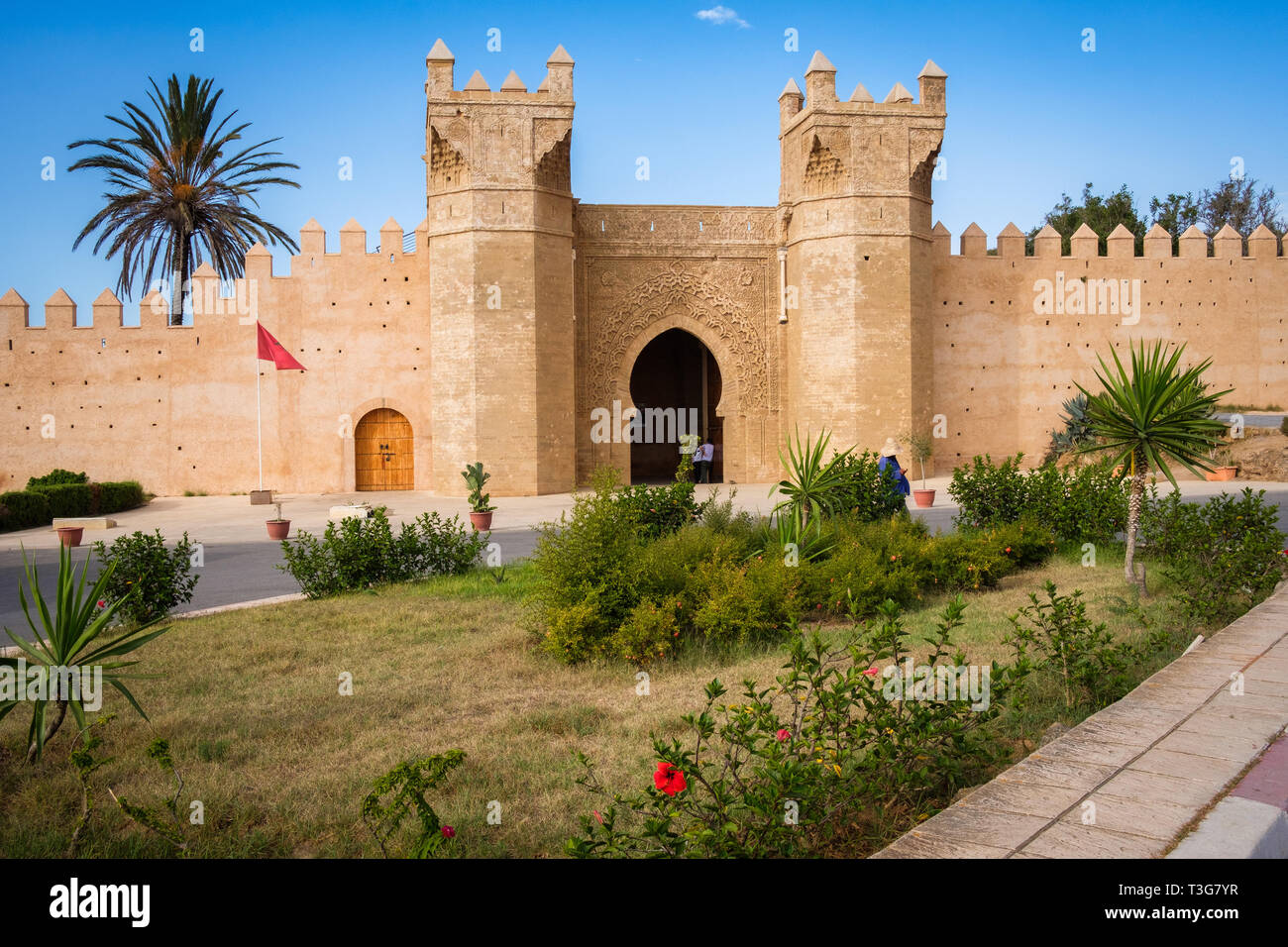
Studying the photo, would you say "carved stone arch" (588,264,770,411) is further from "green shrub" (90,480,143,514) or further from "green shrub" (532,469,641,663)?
"green shrub" (532,469,641,663)

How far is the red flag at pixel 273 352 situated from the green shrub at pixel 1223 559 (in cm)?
1580

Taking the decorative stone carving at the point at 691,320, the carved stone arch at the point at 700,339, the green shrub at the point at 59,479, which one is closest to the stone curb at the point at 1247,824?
the carved stone arch at the point at 700,339

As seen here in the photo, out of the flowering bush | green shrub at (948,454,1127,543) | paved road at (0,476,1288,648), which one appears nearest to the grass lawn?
the flowering bush

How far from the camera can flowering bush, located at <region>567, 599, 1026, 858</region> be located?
8.99 feet

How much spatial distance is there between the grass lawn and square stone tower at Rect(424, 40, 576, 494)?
10393 millimetres

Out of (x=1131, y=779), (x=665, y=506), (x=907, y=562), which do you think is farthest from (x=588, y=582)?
(x=1131, y=779)

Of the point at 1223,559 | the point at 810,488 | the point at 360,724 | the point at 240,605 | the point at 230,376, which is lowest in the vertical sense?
the point at 360,724

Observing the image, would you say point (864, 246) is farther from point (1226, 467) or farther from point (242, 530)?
point (242, 530)

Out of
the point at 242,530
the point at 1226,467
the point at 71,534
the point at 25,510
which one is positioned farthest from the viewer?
the point at 1226,467

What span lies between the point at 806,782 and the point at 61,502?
54.3ft

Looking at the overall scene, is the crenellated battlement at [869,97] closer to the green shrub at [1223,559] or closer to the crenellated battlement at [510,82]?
the crenellated battlement at [510,82]

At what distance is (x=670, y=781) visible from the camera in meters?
2.67

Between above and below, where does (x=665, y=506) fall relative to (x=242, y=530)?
above

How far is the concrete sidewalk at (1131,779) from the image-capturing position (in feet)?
7.98
